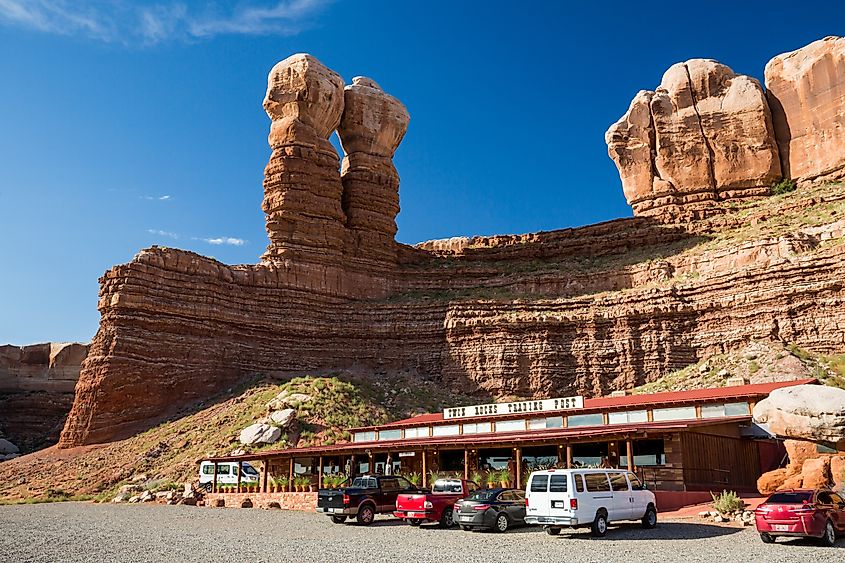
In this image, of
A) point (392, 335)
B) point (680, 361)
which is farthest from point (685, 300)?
point (392, 335)

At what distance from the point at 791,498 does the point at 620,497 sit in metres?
4.69

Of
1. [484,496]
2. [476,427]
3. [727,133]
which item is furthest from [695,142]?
[484,496]

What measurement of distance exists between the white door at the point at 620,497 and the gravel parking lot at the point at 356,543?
0.57 metres

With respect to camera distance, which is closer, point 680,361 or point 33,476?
point 33,476

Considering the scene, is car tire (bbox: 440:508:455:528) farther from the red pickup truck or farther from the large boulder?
the large boulder

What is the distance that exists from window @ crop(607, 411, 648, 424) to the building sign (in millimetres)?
1751

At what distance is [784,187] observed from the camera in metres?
69.8

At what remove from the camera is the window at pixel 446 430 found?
40000mm

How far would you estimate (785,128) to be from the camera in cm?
7250

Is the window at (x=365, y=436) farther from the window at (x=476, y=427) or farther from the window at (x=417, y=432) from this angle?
the window at (x=476, y=427)

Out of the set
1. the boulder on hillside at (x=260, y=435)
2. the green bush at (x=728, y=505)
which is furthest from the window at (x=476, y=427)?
the green bush at (x=728, y=505)

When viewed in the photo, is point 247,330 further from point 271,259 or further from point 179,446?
point 179,446

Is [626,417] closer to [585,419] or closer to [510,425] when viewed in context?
[585,419]

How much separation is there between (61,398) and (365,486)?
63.7m
